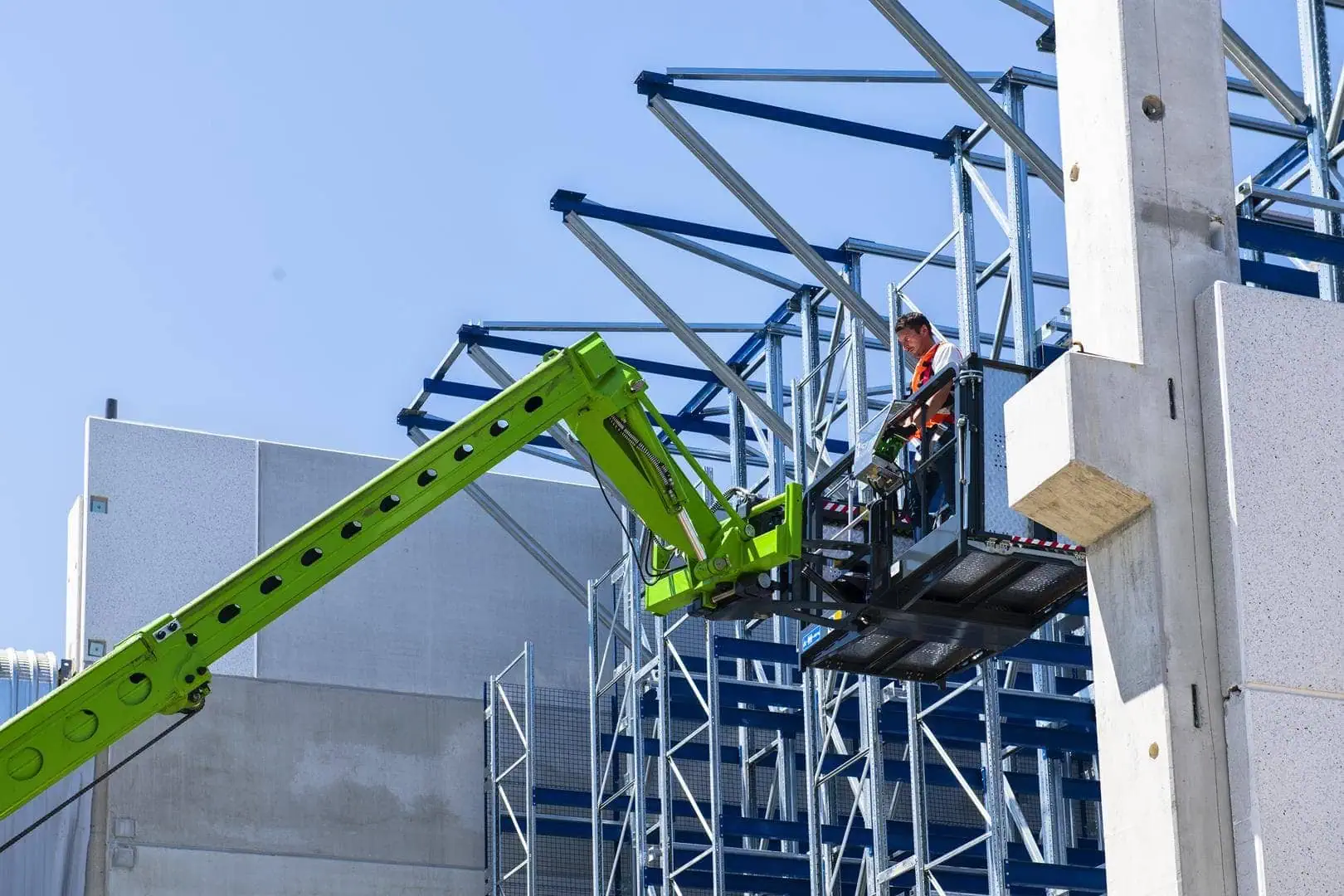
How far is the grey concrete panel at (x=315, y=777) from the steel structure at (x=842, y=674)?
180 cm

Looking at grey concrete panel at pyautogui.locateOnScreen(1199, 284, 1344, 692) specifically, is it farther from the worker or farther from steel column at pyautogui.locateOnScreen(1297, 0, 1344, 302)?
steel column at pyautogui.locateOnScreen(1297, 0, 1344, 302)

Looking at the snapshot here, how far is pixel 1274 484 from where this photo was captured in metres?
7.59

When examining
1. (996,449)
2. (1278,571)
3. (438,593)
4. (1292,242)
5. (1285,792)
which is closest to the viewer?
(1285,792)

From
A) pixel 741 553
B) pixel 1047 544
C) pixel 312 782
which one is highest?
pixel 312 782

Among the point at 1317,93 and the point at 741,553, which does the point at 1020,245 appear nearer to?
the point at 1317,93

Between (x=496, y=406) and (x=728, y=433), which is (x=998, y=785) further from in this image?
(x=728, y=433)

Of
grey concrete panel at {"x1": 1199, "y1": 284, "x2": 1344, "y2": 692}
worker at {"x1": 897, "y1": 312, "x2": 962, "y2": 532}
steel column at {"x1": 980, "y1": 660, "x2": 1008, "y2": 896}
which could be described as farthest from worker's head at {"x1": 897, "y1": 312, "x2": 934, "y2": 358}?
grey concrete panel at {"x1": 1199, "y1": 284, "x2": 1344, "y2": 692}

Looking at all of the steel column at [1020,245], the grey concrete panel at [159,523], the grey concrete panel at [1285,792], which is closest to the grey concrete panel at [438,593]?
the grey concrete panel at [159,523]

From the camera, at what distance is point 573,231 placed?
20.9m

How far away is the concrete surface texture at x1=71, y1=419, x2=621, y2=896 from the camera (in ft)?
82.7

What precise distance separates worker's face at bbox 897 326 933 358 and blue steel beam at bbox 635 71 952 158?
558 cm

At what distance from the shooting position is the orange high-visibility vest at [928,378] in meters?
13.8

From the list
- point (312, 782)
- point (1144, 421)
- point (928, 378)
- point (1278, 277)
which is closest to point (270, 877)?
point (312, 782)

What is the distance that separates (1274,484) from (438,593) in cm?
2245
